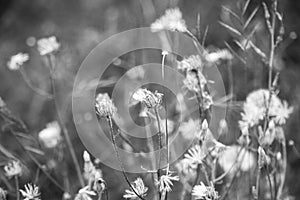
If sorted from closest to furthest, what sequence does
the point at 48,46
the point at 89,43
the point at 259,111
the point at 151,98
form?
the point at 151,98 → the point at 259,111 → the point at 48,46 → the point at 89,43

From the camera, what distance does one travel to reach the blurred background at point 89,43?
3.79 feet

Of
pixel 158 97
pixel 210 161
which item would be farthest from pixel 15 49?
pixel 158 97

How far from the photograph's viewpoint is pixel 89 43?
65.1 inches

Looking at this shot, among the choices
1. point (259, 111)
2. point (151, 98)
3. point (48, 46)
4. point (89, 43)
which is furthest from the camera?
point (89, 43)

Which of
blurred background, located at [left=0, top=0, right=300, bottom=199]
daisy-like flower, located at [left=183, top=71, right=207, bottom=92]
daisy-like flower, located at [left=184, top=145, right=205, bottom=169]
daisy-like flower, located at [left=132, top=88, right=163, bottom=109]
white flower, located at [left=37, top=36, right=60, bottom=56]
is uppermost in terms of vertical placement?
blurred background, located at [left=0, top=0, right=300, bottom=199]

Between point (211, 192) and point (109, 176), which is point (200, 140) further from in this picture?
point (109, 176)

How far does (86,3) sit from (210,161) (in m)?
1.44

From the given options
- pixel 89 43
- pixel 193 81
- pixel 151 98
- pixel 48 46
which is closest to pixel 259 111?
pixel 193 81

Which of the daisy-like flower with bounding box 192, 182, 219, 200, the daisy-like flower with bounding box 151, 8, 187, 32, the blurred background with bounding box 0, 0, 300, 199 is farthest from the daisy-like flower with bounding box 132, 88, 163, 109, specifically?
the blurred background with bounding box 0, 0, 300, 199

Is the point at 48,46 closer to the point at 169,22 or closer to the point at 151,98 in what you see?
the point at 169,22

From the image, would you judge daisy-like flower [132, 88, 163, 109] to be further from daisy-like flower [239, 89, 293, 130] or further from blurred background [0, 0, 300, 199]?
blurred background [0, 0, 300, 199]

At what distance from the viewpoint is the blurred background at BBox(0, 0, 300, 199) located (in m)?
1.16

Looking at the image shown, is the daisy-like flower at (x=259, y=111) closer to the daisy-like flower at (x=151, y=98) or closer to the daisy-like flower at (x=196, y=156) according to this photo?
the daisy-like flower at (x=196, y=156)

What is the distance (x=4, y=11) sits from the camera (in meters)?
1.82
